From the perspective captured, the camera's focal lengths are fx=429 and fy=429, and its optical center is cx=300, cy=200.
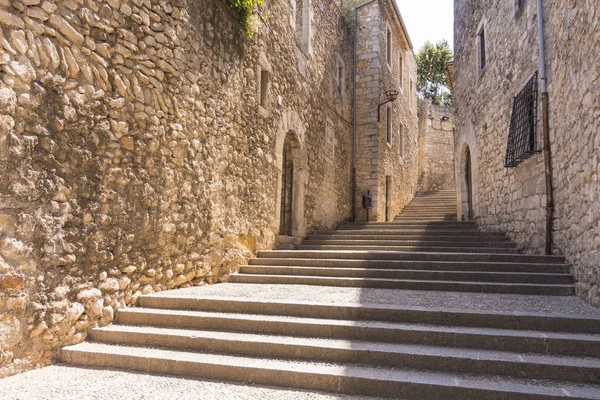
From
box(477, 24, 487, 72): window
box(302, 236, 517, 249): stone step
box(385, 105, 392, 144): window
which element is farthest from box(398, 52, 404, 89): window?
box(302, 236, 517, 249): stone step

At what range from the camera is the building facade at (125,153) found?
3.19 meters

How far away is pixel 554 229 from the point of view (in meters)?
5.54

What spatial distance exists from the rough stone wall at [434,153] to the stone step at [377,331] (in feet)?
61.3

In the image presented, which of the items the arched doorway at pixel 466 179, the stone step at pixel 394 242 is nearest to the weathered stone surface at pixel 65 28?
the stone step at pixel 394 242

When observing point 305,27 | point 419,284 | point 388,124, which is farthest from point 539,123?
point 388,124

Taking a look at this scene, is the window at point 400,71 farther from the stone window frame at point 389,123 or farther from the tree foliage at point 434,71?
the tree foliage at point 434,71

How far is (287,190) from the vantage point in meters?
8.81

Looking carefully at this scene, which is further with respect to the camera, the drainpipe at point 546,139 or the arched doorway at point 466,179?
the arched doorway at point 466,179

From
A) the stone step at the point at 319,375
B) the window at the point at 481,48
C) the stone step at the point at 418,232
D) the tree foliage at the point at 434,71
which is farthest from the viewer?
the tree foliage at the point at 434,71

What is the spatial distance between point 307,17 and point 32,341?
8.00 m

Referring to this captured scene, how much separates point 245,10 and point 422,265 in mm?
4482

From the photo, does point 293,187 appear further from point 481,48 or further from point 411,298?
point 481,48

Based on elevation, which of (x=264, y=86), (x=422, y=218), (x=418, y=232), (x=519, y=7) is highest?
(x=519, y=7)

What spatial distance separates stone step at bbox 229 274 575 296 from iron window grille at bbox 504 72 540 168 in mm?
2082
